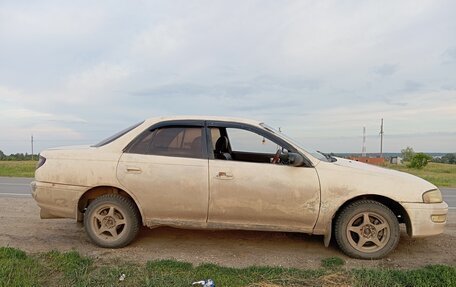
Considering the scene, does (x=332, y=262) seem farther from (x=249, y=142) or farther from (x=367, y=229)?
(x=249, y=142)

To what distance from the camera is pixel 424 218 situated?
3.90 meters

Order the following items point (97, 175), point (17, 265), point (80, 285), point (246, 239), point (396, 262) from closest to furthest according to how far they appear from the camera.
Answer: point (80, 285) → point (17, 265) → point (396, 262) → point (97, 175) → point (246, 239)

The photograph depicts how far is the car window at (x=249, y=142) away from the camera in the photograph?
14.9ft

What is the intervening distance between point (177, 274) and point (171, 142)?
1.70 metres

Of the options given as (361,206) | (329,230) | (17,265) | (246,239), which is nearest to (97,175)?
(17,265)

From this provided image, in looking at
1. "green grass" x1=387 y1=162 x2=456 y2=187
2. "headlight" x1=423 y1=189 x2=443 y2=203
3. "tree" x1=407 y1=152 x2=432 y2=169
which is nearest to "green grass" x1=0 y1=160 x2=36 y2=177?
"headlight" x1=423 y1=189 x2=443 y2=203

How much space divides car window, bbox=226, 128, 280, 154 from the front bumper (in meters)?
1.80

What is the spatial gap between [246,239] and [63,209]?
2.52 metres

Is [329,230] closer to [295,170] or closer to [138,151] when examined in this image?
[295,170]

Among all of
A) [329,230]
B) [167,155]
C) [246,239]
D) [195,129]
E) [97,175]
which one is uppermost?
[195,129]

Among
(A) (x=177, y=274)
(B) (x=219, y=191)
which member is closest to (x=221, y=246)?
(B) (x=219, y=191)

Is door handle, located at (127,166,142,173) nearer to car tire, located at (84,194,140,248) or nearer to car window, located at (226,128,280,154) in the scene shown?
car tire, located at (84,194,140,248)

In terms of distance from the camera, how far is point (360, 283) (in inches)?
121

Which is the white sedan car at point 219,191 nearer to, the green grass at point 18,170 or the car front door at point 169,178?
the car front door at point 169,178
